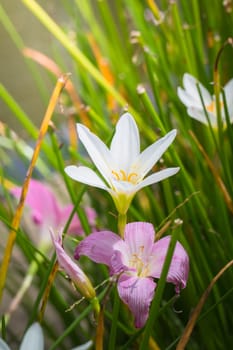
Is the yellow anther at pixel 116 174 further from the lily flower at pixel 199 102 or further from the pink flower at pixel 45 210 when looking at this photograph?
the pink flower at pixel 45 210

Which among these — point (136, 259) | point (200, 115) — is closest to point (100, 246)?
point (136, 259)

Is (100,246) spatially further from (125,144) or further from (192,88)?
(192,88)

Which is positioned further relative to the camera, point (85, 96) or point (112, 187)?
point (85, 96)

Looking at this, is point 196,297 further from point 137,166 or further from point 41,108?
point 41,108

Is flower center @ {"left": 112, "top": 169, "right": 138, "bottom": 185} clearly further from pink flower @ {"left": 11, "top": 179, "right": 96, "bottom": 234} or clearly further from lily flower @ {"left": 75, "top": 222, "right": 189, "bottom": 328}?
pink flower @ {"left": 11, "top": 179, "right": 96, "bottom": 234}

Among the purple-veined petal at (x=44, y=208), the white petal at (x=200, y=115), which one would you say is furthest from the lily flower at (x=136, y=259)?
the purple-veined petal at (x=44, y=208)

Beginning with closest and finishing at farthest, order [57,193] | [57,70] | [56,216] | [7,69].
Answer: [56,216] → [57,70] → [57,193] → [7,69]

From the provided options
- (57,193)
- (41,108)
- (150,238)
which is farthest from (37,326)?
(41,108)
